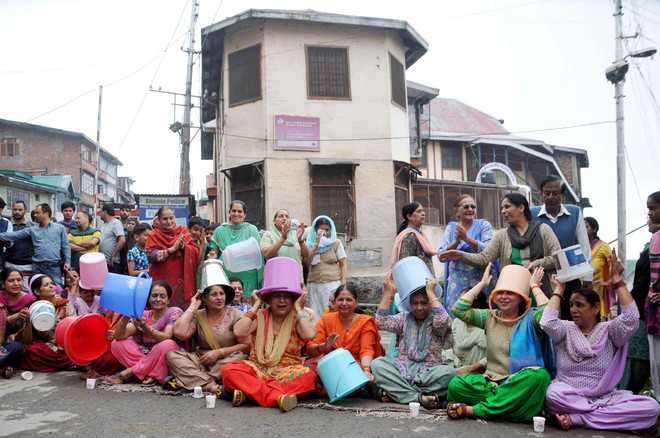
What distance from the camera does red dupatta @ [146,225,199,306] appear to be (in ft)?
20.0

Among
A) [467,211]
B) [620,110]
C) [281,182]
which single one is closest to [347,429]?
[467,211]

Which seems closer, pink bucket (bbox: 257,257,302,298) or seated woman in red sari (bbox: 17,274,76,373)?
pink bucket (bbox: 257,257,302,298)

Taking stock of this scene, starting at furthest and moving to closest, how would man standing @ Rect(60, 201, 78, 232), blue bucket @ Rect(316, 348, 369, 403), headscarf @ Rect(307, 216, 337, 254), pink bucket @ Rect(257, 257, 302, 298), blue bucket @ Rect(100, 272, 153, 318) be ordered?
man standing @ Rect(60, 201, 78, 232)
headscarf @ Rect(307, 216, 337, 254)
blue bucket @ Rect(100, 272, 153, 318)
pink bucket @ Rect(257, 257, 302, 298)
blue bucket @ Rect(316, 348, 369, 403)

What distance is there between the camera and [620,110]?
535 inches

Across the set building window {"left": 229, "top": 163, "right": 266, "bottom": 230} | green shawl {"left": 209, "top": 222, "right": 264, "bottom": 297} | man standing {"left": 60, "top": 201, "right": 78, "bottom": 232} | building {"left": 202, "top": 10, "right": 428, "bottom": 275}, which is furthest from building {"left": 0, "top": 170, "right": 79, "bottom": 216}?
green shawl {"left": 209, "top": 222, "right": 264, "bottom": 297}

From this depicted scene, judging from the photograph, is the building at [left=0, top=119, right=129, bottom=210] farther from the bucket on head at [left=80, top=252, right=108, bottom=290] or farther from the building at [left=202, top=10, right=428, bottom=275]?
the bucket on head at [left=80, top=252, right=108, bottom=290]

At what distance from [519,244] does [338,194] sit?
9085 mm

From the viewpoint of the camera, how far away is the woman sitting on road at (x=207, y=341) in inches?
187

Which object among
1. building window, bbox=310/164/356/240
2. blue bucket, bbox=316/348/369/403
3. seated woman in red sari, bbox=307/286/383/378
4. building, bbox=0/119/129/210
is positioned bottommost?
blue bucket, bbox=316/348/369/403

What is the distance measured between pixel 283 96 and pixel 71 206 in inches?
265

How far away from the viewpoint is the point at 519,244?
4379 mm

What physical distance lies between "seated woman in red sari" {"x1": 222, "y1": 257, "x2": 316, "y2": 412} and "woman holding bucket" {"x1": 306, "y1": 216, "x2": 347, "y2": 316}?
1.64 metres

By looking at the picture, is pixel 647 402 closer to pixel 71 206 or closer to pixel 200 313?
pixel 200 313

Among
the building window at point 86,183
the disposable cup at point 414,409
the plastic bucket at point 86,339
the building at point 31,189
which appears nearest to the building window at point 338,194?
the plastic bucket at point 86,339
